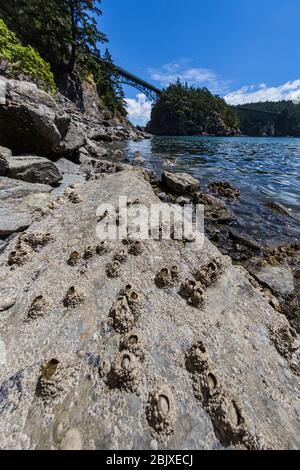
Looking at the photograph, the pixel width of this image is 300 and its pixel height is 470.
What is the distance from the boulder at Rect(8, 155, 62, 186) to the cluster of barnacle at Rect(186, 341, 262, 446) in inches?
248

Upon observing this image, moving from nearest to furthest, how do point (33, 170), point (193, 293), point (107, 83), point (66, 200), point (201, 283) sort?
point (193, 293) → point (201, 283) → point (66, 200) → point (33, 170) → point (107, 83)

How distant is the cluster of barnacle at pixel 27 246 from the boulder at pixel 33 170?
12.8ft

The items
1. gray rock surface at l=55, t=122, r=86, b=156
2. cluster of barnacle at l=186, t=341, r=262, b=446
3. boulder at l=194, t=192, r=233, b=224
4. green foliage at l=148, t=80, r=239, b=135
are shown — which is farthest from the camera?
green foliage at l=148, t=80, r=239, b=135

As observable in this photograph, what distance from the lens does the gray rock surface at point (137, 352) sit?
1475 millimetres

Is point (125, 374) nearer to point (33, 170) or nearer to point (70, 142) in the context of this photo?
point (33, 170)

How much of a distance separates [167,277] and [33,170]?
559cm

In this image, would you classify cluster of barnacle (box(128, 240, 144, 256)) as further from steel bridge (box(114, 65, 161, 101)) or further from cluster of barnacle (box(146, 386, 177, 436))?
steel bridge (box(114, 65, 161, 101))

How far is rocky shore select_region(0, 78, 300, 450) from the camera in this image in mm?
1479

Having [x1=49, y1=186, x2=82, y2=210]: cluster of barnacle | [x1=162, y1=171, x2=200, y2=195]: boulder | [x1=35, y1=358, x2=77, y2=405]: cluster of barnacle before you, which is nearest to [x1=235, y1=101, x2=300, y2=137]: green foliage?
[x1=162, y1=171, x2=200, y2=195]: boulder

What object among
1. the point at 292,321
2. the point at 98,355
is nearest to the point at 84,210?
the point at 98,355

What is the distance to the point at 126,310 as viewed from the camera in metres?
2.11

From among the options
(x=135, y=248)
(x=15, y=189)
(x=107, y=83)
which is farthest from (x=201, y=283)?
(x=107, y=83)

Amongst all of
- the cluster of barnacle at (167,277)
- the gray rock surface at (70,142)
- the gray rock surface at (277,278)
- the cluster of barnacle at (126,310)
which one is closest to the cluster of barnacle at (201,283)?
the cluster of barnacle at (167,277)

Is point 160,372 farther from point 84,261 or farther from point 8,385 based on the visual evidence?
point 84,261
